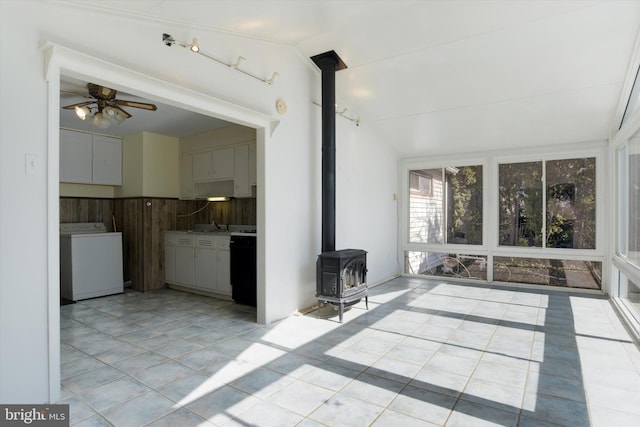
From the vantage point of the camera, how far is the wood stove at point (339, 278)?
3.92 m

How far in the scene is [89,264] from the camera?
4.94 meters

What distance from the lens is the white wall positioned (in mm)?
2020

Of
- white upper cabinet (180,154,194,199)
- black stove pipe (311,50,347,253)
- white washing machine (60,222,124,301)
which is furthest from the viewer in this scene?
white upper cabinet (180,154,194,199)

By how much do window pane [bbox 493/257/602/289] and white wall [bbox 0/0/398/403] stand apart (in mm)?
3079

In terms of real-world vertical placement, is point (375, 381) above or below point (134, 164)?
below

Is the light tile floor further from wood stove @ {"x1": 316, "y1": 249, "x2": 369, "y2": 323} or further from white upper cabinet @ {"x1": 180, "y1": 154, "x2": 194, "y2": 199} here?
white upper cabinet @ {"x1": 180, "y1": 154, "x2": 194, "y2": 199}

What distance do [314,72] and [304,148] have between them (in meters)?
1.02

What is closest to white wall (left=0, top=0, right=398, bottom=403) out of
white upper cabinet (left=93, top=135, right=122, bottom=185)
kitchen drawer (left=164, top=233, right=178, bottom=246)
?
kitchen drawer (left=164, top=233, right=178, bottom=246)

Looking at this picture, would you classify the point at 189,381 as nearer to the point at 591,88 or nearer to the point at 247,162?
the point at 247,162

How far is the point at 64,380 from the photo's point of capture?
8.26 ft

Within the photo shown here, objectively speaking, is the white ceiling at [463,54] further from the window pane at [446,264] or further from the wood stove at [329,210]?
the window pane at [446,264]

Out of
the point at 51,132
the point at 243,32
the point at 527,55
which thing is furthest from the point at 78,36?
the point at 527,55

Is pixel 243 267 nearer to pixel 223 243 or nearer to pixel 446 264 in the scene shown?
pixel 223 243

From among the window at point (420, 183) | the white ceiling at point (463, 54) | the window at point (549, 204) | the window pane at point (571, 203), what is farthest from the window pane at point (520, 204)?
the window at point (420, 183)
